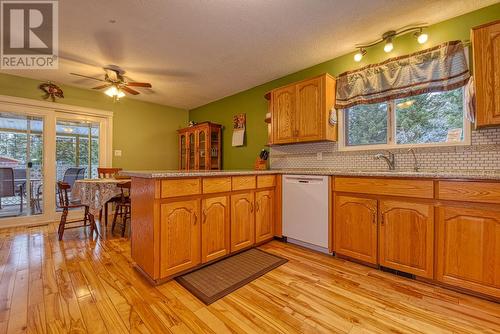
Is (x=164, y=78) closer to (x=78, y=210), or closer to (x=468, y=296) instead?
(x=78, y=210)

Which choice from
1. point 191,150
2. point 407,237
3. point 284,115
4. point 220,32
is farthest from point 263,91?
point 407,237

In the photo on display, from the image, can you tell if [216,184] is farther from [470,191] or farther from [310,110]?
[470,191]

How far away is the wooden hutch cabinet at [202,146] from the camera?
181 inches

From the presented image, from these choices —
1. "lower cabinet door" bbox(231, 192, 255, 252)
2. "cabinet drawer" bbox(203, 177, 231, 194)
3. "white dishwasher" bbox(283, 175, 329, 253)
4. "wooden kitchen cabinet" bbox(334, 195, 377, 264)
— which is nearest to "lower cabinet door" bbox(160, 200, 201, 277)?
"cabinet drawer" bbox(203, 177, 231, 194)

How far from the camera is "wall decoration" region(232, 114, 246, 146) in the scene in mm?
4203

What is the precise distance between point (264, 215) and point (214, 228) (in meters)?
0.79

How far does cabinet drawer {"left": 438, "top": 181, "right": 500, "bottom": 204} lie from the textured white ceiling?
163 cm

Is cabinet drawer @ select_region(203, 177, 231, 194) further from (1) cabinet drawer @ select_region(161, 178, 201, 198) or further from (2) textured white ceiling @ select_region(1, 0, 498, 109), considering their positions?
(2) textured white ceiling @ select_region(1, 0, 498, 109)

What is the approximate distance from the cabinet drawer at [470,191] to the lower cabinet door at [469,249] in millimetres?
85

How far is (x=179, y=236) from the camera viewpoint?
1932 mm

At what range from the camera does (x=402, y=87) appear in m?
2.38

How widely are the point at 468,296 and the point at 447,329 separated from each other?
55 cm

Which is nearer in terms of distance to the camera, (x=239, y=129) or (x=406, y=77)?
(x=406, y=77)

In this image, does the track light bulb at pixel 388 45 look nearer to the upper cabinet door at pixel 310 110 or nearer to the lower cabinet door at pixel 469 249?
the upper cabinet door at pixel 310 110
